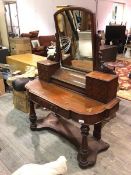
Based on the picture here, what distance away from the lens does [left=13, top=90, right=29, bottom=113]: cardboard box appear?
2.92 meters

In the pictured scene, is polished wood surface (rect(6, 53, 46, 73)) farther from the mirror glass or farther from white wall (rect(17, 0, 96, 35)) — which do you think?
white wall (rect(17, 0, 96, 35))

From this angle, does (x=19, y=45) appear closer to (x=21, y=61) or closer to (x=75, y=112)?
(x=21, y=61)

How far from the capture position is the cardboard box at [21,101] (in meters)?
2.92

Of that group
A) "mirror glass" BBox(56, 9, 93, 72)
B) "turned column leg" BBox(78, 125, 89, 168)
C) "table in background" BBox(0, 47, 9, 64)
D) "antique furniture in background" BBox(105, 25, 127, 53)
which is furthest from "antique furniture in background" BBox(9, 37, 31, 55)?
"antique furniture in background" BBox(105, 25, 127, 53)

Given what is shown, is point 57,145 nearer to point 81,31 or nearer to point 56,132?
point 56,132

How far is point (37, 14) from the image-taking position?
581 cm

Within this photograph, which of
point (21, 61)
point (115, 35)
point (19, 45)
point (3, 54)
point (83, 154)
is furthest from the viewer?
point (115, 35)

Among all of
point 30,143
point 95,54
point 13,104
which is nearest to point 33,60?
point 13,104

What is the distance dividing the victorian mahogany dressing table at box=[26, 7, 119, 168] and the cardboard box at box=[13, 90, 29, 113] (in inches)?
20.2

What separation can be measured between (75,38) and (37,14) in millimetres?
4264

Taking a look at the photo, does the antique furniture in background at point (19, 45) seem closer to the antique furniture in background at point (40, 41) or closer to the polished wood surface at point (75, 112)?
the antique furniture in background at point (40, 41)

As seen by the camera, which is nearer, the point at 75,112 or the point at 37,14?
the point at 75,112

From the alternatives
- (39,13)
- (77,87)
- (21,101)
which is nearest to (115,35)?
(39,13)

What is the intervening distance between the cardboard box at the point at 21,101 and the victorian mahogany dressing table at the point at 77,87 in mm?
513
